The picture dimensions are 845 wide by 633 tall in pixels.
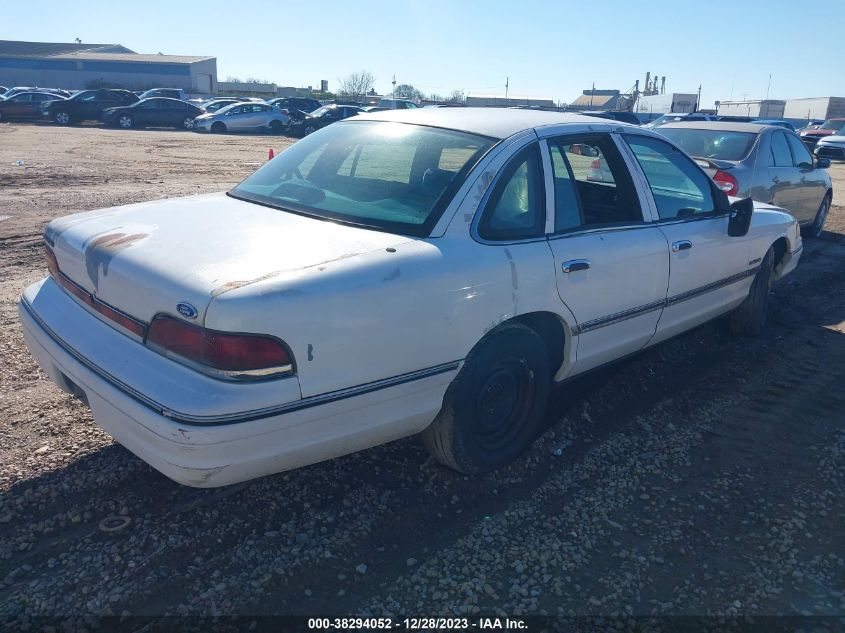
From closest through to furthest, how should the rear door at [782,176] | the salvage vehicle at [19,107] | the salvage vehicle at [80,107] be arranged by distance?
the rear door at [782,176], the salvage vehicle at [19,107], the salvage vehicle at [80,107]

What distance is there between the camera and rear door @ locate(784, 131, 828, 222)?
9070 mm

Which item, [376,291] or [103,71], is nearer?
[376,291]

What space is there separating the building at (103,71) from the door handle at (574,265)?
216 feet

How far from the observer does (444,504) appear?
3162mm

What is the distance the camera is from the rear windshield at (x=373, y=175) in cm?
311

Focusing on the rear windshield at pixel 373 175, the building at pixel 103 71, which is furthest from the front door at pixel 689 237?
the building at pixel 103 71

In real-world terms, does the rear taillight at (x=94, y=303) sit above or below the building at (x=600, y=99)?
below


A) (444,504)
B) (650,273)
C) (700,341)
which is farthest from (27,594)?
(700,341)

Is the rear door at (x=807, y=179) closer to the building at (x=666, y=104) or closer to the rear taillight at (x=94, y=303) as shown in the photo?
the rear taillight at (x=94, y=303)

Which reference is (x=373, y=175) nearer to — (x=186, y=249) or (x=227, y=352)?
(x=186, y=249)

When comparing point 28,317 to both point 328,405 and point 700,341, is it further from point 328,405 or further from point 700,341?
point 700,341

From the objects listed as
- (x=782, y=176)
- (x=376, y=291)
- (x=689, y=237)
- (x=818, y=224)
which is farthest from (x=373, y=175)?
(x=818, y=224)

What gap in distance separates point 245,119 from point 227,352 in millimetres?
31095

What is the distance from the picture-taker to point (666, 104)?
5397 cm
